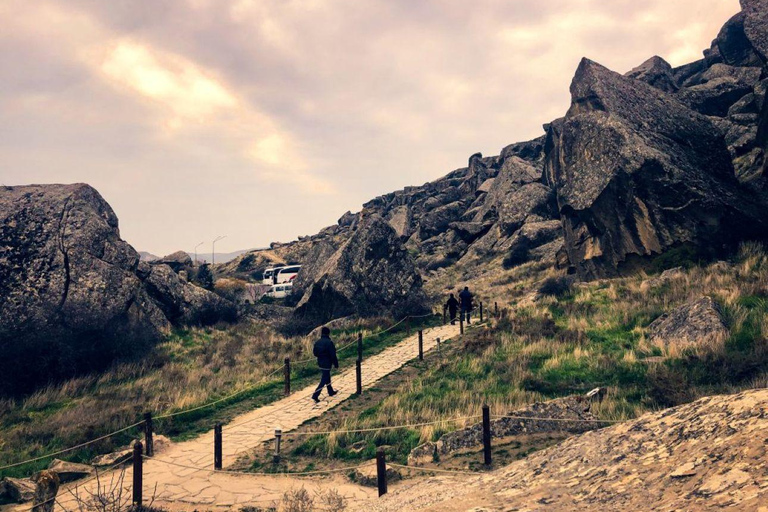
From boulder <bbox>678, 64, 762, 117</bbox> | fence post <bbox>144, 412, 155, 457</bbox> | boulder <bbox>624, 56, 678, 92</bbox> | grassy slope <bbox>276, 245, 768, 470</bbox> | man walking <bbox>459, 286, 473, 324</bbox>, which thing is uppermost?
boulder <bbox>624, 56, 678, 92</bbox>

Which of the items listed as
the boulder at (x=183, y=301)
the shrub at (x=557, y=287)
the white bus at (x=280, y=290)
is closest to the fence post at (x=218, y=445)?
the boulder at (x=183, y=301)

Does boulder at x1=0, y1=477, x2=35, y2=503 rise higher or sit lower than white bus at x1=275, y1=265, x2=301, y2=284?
lower

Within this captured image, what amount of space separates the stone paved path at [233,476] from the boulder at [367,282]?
8918 mm

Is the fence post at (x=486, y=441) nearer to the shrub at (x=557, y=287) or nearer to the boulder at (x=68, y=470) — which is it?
the boulder at (x=68, y=470)

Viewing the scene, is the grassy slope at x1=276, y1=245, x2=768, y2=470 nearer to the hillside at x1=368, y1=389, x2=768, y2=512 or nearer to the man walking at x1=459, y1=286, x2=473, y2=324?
the man walking at x1=459, y1=286, x2=473, y2=324

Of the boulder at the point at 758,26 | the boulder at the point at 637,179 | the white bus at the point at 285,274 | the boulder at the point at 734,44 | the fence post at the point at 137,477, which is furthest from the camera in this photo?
the white bus at the point at 285,274

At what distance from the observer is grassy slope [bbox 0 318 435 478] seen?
10281 millimetres

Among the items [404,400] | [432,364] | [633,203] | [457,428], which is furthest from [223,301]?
[633,203]

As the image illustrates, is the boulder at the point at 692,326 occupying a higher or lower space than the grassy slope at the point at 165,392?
higher

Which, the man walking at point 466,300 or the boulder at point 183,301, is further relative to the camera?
the boulder at point 183,301

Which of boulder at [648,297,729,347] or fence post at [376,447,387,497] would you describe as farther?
boulder at [648,297,729,347]

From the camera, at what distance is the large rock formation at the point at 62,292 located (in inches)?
580

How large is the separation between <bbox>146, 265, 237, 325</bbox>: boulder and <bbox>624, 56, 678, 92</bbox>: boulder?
40873mm

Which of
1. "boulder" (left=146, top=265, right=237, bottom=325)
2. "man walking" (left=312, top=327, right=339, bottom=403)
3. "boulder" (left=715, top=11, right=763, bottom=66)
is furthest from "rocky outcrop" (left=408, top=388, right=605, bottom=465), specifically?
"boulder" (left=715, top=11, right=763, bottom=66)
